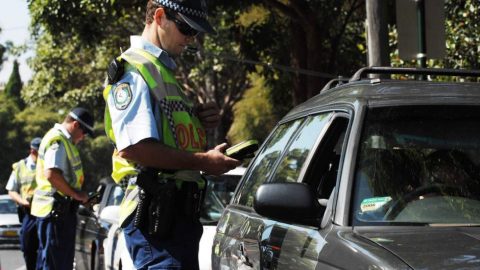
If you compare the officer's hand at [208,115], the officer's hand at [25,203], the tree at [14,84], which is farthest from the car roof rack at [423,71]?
the tree at [14,84]

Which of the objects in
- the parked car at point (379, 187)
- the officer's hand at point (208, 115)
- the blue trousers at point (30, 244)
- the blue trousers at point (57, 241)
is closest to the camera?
the parked car at point (379, 187)

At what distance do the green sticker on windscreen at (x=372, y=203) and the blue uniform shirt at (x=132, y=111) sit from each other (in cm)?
90

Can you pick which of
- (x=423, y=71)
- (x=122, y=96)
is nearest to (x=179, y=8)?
(x=122, y=96)

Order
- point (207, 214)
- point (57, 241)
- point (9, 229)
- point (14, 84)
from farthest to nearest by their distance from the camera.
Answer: point (14, 84), point (9, 229), point (57, 241), point (207, 214)

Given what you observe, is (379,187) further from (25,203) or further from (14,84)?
(14,84)

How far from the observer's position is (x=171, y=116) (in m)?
3.85

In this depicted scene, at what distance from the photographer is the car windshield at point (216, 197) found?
26.5ft

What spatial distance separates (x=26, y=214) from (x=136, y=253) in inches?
278

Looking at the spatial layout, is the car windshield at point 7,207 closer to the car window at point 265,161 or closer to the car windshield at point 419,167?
the car window at point 265,161

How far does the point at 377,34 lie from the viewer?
26.8ft

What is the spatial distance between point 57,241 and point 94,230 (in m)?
1.49

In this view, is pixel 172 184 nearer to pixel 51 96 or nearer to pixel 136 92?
pixel 136 92

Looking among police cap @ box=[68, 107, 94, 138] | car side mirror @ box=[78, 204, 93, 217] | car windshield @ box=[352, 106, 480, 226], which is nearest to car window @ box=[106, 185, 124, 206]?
car side mirror @ box=[78, 204, 93, 217]

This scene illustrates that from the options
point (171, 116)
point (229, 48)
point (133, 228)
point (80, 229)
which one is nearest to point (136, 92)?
point (171, 116)
